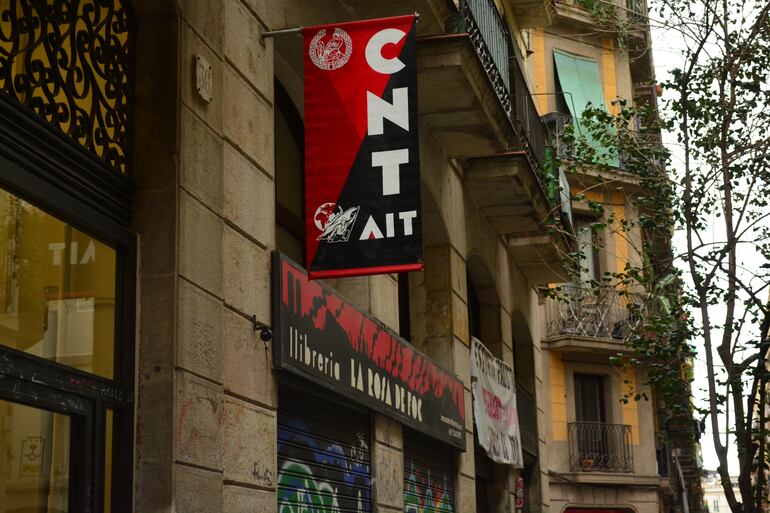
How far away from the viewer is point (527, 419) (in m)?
19.7

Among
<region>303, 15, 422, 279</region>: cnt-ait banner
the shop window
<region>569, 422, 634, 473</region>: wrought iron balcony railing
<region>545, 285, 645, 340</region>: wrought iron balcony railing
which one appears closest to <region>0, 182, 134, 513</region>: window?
<region>303, 15, 422, 279</region>: cnt-ait banner

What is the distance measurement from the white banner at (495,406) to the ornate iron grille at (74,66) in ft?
28.1

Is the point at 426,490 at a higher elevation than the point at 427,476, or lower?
lower

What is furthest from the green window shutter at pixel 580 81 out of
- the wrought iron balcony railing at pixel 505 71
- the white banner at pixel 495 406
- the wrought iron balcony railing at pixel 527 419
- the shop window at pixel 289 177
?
the shop window at pixel 289 177

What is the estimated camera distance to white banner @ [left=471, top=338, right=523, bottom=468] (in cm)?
1520

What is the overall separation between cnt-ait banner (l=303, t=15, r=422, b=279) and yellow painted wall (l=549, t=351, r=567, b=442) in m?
23.2

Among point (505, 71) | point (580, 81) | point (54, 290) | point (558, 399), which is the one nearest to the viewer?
point (54, 290)

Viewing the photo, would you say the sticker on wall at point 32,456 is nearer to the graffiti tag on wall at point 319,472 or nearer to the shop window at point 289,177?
the graffiti tag on wall at point 319,472

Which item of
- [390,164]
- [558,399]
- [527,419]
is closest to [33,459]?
[390,164]

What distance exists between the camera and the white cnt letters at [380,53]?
28.6 ft

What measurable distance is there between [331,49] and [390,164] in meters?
0.99

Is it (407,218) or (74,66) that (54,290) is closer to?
(74,66)

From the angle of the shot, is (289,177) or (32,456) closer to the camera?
(32,456)

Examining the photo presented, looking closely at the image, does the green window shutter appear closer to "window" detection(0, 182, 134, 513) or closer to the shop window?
the shop window
